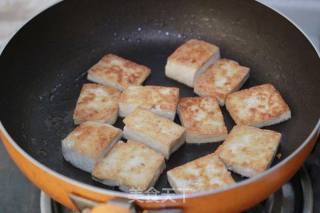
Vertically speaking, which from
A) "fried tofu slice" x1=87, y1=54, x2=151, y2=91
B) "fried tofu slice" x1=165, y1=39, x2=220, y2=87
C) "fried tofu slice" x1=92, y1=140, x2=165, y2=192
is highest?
"fried tofu slice" x1=165, y1=39, x2=220, y2=87

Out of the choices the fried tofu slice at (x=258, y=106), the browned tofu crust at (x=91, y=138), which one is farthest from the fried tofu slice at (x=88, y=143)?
the fried tofu slice at (x=258, y=106)

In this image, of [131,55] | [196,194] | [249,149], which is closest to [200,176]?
[249,149]

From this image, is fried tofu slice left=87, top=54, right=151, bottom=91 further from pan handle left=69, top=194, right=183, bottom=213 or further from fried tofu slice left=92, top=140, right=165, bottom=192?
pan handle left=69, top=194, right=183, bottom=213

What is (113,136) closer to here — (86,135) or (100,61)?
(86,135)

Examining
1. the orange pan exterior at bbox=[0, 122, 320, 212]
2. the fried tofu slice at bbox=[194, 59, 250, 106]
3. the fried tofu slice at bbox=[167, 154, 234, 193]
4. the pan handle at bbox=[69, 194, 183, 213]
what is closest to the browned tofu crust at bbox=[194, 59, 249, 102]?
the fried tofu slice at bbox=[194, 59, 250, 106]

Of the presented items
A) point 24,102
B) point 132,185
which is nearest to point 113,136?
point 132,185
